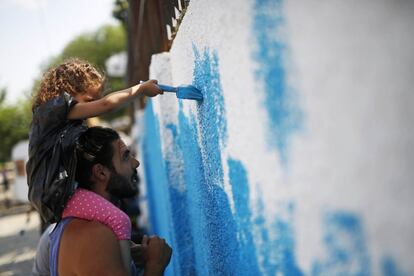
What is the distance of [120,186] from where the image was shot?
196cm

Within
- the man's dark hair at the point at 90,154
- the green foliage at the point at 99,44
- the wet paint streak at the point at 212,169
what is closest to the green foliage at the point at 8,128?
the green foliage at the point at 99,44

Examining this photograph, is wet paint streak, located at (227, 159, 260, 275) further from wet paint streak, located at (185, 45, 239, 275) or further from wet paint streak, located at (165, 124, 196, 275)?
wet paint streak, located at (165, 124, 196, 275)

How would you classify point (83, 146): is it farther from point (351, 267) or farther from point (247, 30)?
point (351, 267)

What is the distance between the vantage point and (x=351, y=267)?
67 centimetres

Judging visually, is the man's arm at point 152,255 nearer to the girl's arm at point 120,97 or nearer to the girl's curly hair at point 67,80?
the girl's arm at point 120,97

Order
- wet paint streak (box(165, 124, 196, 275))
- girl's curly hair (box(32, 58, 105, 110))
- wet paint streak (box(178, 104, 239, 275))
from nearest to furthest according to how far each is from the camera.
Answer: wet paint streak (box(178, 104, 239, 275)) < girl's curly hair (box(32, 58, 105, 110)) < wet paint streak (box(165, 124, 196, 275))

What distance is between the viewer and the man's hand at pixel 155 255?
1.91 meters

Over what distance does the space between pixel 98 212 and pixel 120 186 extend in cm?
24

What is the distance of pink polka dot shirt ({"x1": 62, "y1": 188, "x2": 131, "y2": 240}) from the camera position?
68.1 inches

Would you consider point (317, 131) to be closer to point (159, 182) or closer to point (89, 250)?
point (89, 250)

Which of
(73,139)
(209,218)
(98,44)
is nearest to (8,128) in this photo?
(98,44)

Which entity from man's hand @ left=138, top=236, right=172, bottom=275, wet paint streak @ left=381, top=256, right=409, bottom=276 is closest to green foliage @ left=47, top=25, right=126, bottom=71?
man's hand @ left=138, top=236, right=172, bottom=275

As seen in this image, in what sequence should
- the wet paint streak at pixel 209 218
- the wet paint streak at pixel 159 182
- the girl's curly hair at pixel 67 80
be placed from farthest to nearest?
the wet paint streak at pixel 159 182 < the girl's curly hair at pixel 67 80 < the wet paint streak at pixel 209 218

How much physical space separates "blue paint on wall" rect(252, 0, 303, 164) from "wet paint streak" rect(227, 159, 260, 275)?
0.24m
